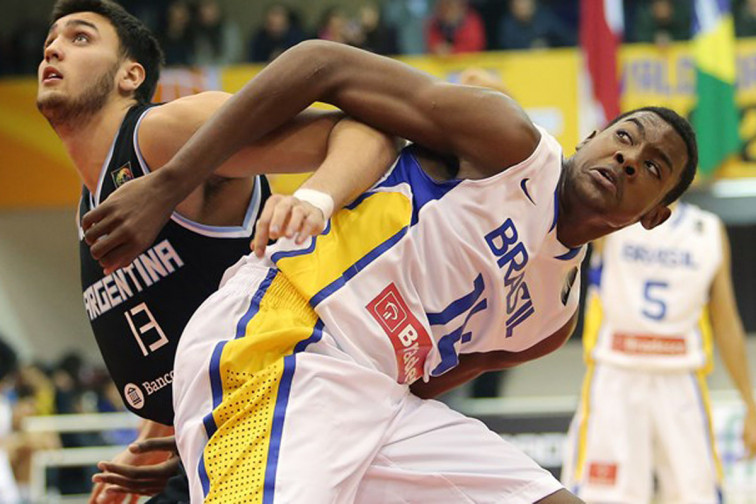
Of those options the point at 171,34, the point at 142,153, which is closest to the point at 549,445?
the point at 142,153

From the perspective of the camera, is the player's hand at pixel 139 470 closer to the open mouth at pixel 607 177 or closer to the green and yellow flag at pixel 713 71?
the open mouth at pixel 607 177

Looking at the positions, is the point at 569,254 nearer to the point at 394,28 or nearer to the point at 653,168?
the point at 653,168

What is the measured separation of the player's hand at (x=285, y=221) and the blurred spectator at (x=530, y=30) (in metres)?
12.3

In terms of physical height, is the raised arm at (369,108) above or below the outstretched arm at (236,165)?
above

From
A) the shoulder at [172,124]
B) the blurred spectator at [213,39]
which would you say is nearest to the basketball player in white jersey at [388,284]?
the shoulder at [172,124]

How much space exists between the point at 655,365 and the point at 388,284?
474cm

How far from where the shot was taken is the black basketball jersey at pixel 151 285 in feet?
10.8

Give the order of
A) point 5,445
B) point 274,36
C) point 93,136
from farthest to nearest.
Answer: point 274,36
point 5,445
point 93,136

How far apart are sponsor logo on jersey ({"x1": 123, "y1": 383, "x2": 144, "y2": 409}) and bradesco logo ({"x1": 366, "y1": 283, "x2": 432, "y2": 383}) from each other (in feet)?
2.94

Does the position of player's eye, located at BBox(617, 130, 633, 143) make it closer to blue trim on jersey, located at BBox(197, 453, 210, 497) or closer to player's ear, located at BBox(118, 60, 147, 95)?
blue trim on jersey, located at BBox(197, 453, 210, 497)

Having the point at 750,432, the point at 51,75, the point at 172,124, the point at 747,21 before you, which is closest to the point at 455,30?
the point at 747,21

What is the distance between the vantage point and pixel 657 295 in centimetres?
734

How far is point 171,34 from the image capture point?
1564cm

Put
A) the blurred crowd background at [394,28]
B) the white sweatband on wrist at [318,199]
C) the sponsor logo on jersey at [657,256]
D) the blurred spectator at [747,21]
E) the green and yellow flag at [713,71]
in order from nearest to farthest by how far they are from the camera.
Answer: the white sweatband on wrist at [318,199]
the sponsor logo on jersey at [657,256]
the green and yellow flag at [713,71]
the blurred spectator at [747,21]
the blurred crowd background at [394,28]
